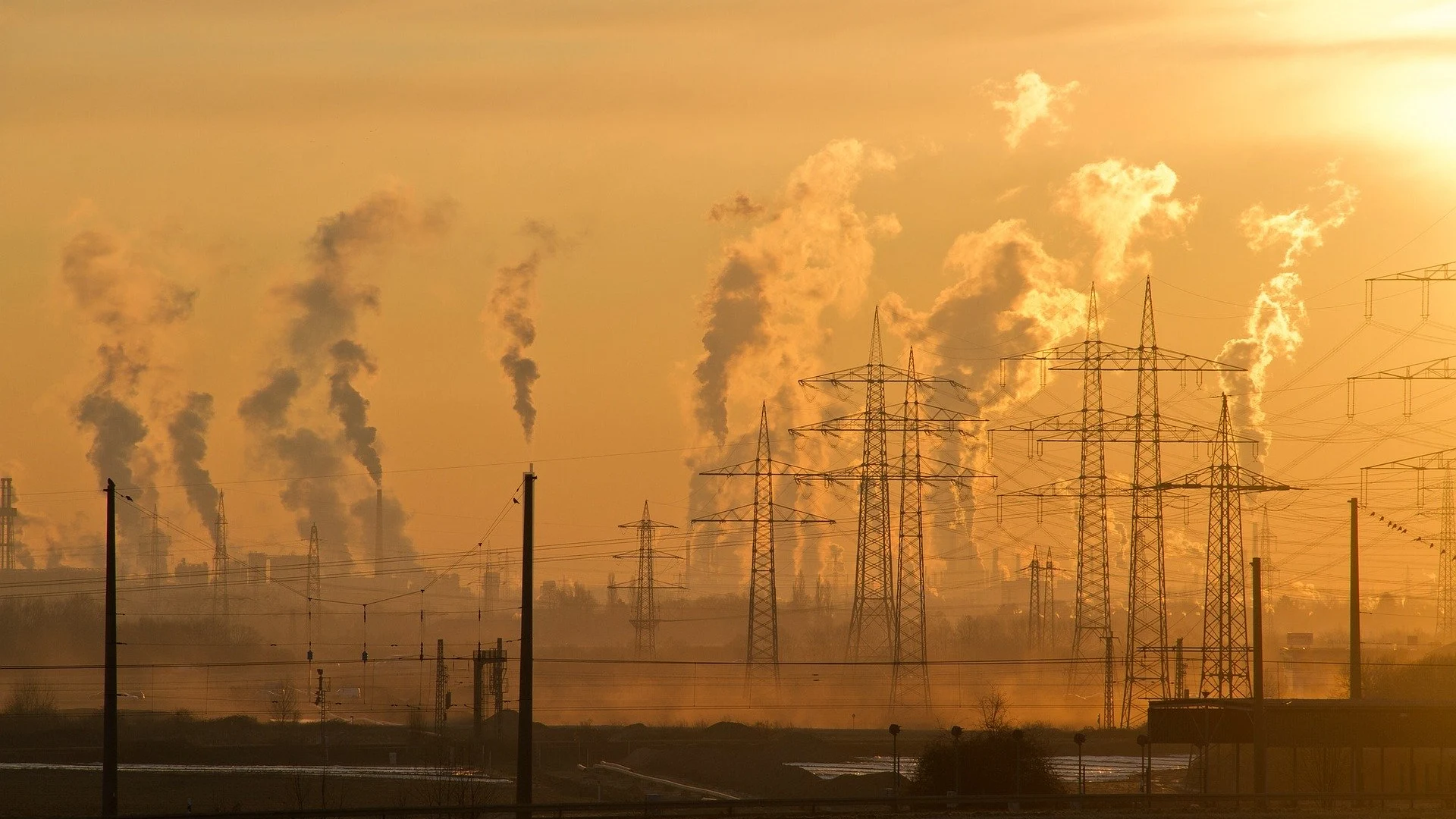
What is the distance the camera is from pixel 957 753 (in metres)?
53.5

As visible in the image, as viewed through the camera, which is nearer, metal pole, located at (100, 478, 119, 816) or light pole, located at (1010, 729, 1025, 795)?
metal pole, located at (100, 478, 119, 816)

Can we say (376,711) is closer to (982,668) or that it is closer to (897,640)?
(897,640)

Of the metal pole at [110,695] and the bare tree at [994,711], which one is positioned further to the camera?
the bare tree at [994,711]

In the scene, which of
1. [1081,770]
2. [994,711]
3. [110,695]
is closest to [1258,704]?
[1081,770]

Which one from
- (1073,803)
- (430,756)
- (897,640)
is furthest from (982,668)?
(1073,803)

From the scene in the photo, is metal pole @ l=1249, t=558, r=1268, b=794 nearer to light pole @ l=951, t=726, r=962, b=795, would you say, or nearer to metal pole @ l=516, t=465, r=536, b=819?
light pole @ l=951, t=726, r=962, b=795

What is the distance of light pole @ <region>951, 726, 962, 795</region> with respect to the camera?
165ft

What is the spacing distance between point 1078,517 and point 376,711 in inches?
2255

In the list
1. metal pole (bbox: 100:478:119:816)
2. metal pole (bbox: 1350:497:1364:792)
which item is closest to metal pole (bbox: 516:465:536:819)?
metal pole (bbox: 100:478:119:816)

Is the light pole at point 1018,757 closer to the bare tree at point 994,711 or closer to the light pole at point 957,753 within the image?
the light pole at point 957,753

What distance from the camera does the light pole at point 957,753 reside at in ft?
165

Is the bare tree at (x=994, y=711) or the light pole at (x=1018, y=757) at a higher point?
the light pole at (x=1018, y=757)

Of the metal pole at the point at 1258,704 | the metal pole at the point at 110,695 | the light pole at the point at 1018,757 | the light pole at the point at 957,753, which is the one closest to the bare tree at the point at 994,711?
the light pole at the point at 957,753

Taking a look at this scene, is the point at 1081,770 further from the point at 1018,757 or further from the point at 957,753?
the point at 957,753
